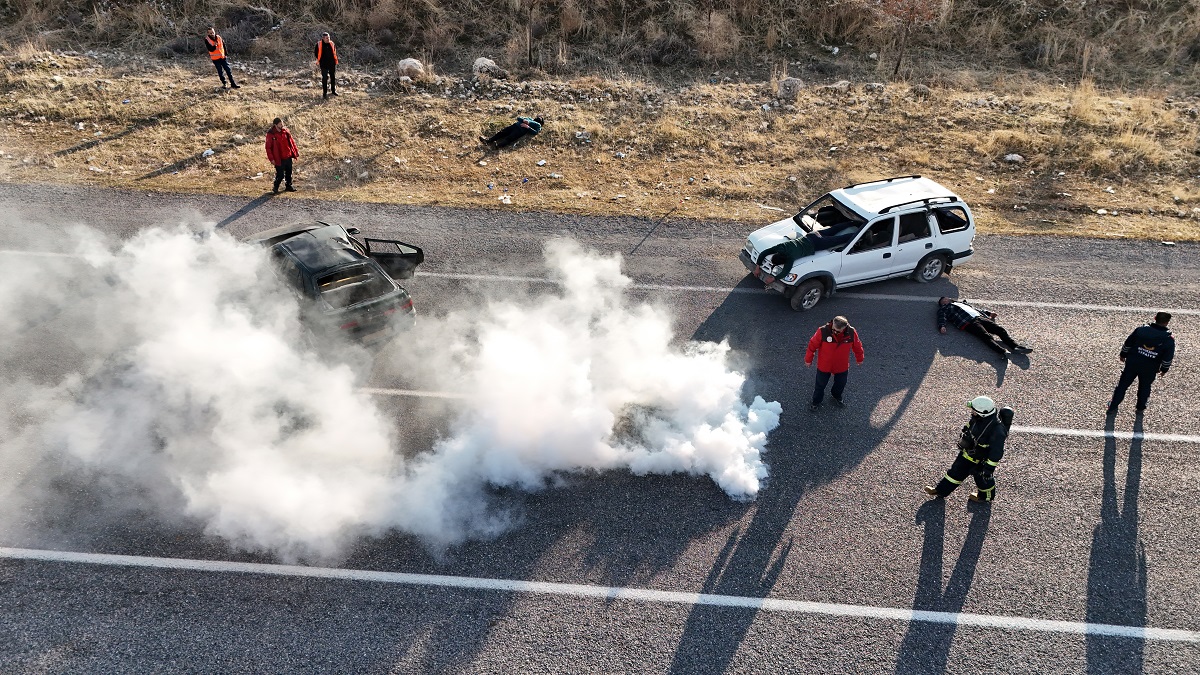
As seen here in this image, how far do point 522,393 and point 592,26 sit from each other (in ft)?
49.5

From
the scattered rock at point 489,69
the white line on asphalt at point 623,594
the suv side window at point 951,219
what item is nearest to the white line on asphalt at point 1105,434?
the white line on asphalt at point 623,594

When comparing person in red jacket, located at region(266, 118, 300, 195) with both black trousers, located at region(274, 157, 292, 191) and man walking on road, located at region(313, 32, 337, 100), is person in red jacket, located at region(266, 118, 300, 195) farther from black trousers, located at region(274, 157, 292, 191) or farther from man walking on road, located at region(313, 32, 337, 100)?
man walking on road, located at region(313, 32, 337, 100)

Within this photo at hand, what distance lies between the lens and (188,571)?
6.66m

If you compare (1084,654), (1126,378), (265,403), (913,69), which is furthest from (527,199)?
(913,69)

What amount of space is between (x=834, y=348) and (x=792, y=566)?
264 centimetres

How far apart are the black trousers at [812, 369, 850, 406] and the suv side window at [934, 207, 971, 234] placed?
395cm

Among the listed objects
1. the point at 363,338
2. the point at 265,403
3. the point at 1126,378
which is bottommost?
the point at 265,403

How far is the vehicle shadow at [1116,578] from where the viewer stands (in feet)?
20.2

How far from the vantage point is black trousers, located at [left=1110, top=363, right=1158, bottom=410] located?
8289mm

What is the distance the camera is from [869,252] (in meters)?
10.6

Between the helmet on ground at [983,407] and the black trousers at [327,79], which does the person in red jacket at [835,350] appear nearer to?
the helmet on ground at [983,407]

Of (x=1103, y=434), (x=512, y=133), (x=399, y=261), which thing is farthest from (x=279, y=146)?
(x=1103, y=434)

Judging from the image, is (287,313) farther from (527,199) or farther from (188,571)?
(527,199)

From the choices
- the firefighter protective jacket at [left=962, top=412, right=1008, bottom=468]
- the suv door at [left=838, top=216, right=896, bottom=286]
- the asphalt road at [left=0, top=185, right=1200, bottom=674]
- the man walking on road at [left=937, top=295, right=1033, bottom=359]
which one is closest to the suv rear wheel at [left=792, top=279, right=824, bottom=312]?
the suv door at [left=838, top=216, right=896, bottom=286]
